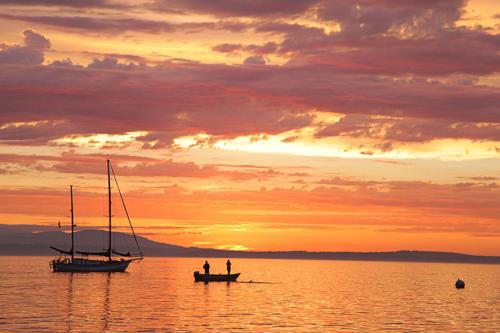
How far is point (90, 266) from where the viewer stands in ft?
579

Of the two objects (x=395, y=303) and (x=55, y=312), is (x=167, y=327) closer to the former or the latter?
(x=55, y=312)

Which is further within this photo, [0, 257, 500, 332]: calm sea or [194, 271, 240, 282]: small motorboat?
[194, 271, 240, 282]: small motorboat

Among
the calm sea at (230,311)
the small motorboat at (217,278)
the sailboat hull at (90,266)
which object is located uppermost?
the sailboat hull at (90,266)

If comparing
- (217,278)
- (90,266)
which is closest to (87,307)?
(217,278)

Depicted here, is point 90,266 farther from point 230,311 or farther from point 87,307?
point 230,311

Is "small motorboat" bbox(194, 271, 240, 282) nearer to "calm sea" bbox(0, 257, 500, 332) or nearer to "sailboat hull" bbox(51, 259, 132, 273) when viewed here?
"calm sea" bbox(0, 257, 500, 332)

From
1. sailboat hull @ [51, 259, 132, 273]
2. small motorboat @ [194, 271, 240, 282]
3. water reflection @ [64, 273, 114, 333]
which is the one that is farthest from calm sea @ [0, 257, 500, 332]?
sailboat hull @ [51, 259, 132, 273]

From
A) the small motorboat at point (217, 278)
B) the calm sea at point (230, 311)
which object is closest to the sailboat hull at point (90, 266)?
the small motorboat at point (217, 278)

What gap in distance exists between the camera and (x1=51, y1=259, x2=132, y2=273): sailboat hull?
175875 millimetres

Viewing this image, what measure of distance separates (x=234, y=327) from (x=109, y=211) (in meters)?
104

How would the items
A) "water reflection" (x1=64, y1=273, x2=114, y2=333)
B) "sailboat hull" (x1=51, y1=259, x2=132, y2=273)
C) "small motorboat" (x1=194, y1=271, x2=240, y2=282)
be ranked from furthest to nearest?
"sailboat hull" (x1=51, y1=259, x2=132, y2=273) → "small motorboat" (x1=194, y1=271, x2=240, y2=282) → "water reflection" (x1=64, y1=273, x2=114, y2=333)

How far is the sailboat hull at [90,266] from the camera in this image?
176 metres

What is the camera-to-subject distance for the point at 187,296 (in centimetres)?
10906

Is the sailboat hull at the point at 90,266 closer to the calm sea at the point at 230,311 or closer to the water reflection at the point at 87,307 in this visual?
the water reflection at the point at 87,307
